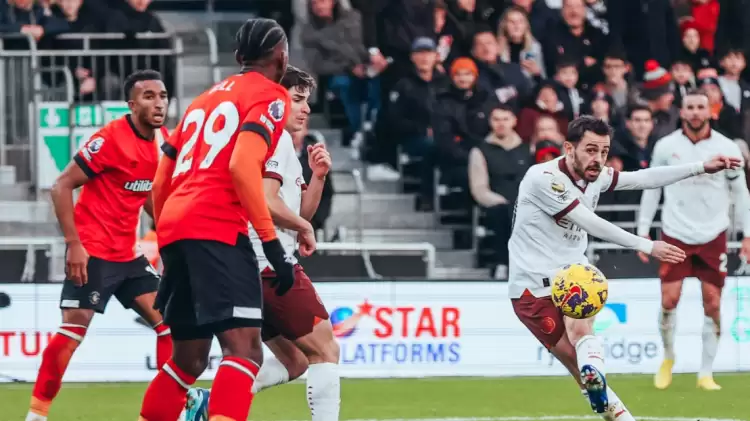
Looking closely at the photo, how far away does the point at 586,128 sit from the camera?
8477mm

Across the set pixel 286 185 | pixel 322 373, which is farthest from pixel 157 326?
pixel 322 373

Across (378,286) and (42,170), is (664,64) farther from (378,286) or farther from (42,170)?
(42,170)

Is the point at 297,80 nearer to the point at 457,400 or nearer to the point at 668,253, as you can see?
the point at 668,253

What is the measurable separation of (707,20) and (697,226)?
294 inches

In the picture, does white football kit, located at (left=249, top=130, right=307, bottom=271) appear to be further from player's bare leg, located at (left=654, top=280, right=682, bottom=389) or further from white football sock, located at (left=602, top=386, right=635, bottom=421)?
player's bare leg, located at (left=654, top=280, right=682, bottom=389)

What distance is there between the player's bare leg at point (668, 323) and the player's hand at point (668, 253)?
421 cm

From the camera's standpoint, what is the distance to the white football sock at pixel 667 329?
12.2 m

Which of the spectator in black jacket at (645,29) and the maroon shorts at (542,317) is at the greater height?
the spectator in black jacket at (645,29)

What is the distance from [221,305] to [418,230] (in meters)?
10.4

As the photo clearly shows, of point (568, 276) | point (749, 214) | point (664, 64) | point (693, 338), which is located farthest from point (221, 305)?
point (664, 64)

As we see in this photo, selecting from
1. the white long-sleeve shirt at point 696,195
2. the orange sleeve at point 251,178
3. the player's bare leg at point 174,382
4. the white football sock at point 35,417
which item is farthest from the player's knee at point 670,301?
the orange sleeve at point 251,178

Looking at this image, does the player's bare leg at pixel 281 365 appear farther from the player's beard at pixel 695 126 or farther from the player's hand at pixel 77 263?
the player's beard at pixel 695 126

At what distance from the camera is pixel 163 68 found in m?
16.2

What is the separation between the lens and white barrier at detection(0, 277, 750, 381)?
43.2 feet
